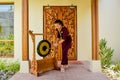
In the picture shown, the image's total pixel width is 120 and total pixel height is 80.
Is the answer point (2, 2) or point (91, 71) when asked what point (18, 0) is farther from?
point (91, 71)

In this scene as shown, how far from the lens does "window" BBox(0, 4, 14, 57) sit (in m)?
11.3

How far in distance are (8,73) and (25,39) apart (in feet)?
5.19

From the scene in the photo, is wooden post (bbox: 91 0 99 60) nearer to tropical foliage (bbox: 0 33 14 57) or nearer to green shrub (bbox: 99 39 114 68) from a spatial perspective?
green shrub (bbox: 99 39 114 68)

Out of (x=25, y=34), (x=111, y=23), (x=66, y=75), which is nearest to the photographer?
(x=66, y=75)

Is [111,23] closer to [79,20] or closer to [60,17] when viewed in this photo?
[79,20]

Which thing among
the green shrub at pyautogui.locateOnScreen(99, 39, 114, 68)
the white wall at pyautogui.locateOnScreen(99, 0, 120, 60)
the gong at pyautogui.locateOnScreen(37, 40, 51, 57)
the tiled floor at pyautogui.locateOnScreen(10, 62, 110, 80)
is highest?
the white wall at pyautogui.locateOnScreen(99, 0, 120, 60)

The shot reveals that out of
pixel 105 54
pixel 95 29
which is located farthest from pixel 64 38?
pixel 105 54

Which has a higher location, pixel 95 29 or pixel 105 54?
pixel 95 29

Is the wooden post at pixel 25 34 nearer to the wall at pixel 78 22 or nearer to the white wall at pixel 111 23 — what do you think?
the wall at pixel 78 22

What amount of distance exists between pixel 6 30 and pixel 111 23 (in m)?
4.63

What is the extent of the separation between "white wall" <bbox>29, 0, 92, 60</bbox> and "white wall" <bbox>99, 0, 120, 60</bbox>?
717mm

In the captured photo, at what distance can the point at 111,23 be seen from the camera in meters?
10.5

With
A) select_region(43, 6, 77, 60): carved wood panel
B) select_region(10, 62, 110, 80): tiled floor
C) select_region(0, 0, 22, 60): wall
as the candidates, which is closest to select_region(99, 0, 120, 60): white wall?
select_region(43, 6, 77, 60): carved wood panel

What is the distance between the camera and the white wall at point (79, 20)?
36.3ft
